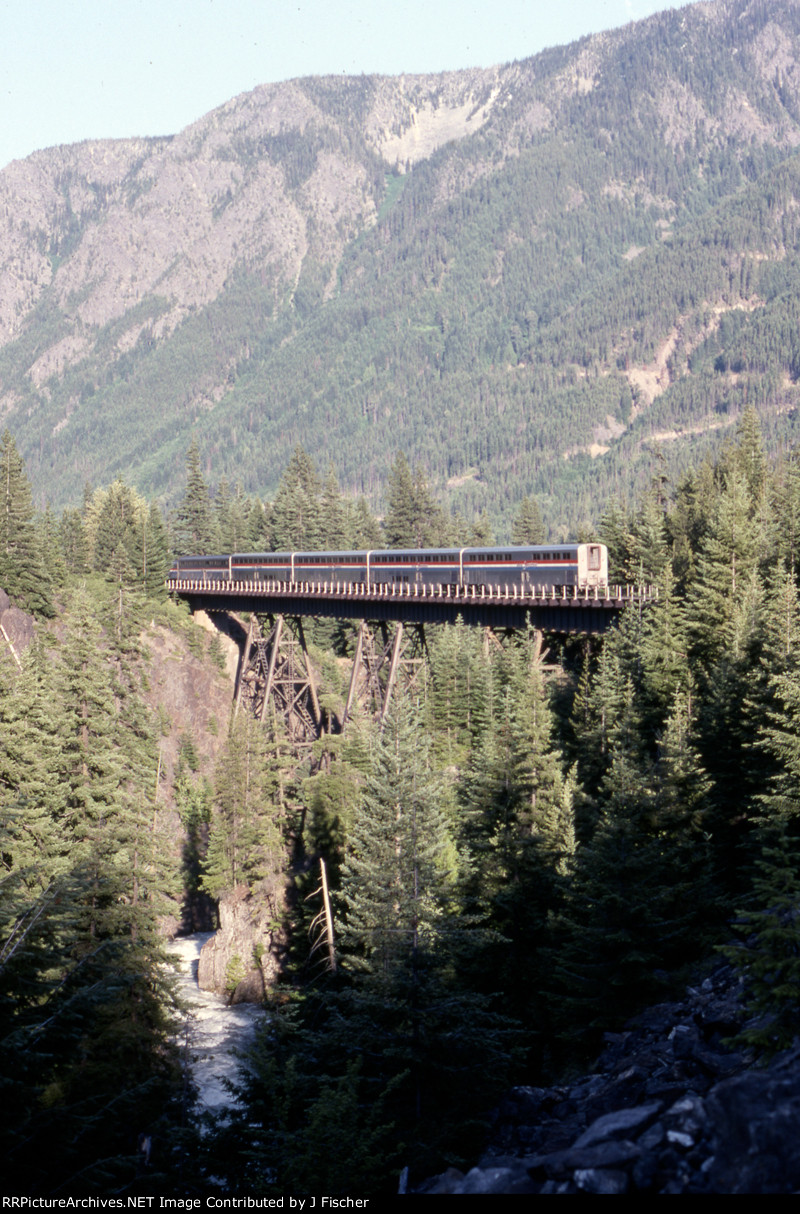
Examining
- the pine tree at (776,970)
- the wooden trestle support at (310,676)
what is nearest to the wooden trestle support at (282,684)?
the wooden trestle support at (310,676)

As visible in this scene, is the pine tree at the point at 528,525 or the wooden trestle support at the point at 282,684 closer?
the wooden trestle support at the point at 282,684

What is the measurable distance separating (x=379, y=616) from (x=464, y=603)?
Answer: 7716 millimetres

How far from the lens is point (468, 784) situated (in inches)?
1551

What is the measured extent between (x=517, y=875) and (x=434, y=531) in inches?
2991

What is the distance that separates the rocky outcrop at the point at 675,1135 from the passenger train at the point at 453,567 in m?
36.2

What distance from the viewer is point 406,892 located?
22109 mm

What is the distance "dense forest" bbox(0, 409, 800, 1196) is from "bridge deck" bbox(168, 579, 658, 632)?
1.78m

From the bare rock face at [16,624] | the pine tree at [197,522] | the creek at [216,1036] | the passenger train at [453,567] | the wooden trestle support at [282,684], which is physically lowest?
the creek at [216,1036]

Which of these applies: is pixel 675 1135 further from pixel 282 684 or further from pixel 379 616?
pixel 282 684

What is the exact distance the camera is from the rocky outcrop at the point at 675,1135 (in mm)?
9055

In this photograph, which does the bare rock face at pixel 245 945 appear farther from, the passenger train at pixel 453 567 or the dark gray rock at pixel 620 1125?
the dark gray rock at pixel 620 1125

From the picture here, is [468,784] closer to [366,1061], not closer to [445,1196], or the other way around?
[366,1061]

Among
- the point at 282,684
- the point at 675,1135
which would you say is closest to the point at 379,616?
the point at 282,684

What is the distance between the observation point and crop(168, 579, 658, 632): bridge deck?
5128 centimetres
